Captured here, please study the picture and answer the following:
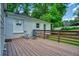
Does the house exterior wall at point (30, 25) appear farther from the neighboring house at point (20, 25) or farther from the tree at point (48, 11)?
the tree at point (48, 11)

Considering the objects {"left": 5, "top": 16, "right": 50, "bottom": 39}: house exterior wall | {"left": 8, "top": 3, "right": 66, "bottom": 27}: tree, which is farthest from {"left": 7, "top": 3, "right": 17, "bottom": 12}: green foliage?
{"left": 5, "top": 16, "right": 50, "bottom": 39}: house exterior wall

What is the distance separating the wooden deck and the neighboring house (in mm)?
132

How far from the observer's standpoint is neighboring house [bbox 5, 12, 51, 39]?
3.26 metres

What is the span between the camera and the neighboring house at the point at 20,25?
10.7ft

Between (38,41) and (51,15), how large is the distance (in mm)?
552

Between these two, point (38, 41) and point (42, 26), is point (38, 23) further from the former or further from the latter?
point (38, 41)

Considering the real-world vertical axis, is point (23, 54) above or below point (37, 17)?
below

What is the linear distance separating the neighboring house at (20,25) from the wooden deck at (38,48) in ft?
0.43

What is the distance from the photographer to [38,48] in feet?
11.0

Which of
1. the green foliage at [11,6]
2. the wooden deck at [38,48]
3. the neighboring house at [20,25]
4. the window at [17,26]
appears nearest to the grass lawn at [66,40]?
the wooden deck at [38,48]

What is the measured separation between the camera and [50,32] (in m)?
3.38

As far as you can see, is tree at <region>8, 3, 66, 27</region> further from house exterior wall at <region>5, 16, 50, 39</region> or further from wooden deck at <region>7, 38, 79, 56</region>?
wooden deck at <region>7, 38, 79, 56</region>

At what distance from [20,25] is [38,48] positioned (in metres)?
0.55

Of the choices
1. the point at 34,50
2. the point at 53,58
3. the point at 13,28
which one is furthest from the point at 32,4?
the point at 53,58
